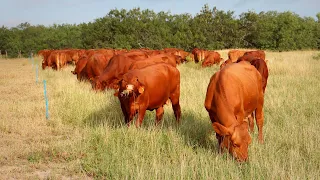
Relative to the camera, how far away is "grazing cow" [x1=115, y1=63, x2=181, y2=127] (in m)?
6.38

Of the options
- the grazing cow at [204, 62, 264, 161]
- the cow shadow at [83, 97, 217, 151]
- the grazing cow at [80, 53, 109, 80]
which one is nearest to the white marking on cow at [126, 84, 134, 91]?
the cow shadow at [83, 97, 217, 151]

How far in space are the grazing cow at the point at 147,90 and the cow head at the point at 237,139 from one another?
2.18 metres

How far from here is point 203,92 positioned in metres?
11.1

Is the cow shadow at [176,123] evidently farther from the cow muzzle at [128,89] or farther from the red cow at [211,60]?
the red cow at [211,60]

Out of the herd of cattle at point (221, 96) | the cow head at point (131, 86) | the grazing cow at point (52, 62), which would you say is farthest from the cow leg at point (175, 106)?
the grazing cow at point (52, 62)

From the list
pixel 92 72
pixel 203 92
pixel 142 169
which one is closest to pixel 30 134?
pixel 142 169

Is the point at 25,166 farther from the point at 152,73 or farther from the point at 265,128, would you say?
→ the point at 265,128

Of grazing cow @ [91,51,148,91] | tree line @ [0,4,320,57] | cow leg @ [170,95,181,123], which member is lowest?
cow leg @ [170,95,181,123]

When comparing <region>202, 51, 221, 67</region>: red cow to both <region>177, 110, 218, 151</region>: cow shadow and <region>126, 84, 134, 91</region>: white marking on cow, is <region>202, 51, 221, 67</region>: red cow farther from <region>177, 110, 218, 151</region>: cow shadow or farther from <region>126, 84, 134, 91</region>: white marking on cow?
<region>126, 84, 134, 91</region>: white marking on cow

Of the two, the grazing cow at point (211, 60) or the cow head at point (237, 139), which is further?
the grazing cow at point (211, 60)

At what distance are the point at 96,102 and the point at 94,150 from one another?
3.69m

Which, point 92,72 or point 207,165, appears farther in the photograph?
point 92,72

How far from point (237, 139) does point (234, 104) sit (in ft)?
2.62

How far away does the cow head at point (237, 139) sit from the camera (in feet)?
14.5
